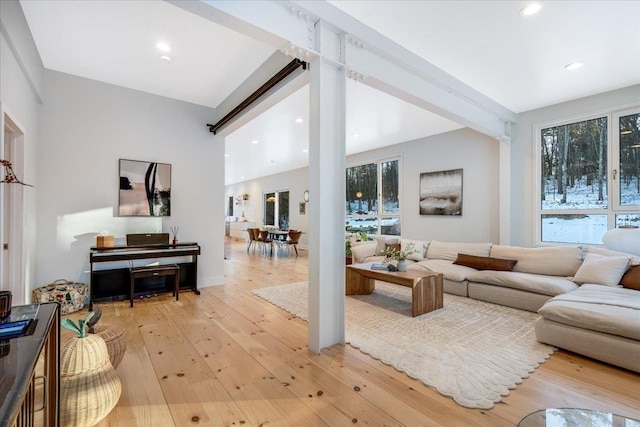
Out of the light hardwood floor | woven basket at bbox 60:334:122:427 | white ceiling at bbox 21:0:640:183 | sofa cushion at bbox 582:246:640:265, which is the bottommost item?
the light hardwood floor

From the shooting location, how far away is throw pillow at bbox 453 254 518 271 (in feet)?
14.1

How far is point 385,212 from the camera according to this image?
7.55 meters

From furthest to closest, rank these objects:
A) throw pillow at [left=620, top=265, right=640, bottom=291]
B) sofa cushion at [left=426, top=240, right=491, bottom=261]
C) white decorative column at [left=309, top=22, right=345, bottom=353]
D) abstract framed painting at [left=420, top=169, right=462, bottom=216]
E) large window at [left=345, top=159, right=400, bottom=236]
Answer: large window at [left=345, top=159, right=400, bottom=236]
abstract framed painting at [left=420, top=169, right=462, bottom=216]
sofa cushion at [left=426, top=240, right=491, bottom=261]
throw pillow at [left=620, top=265, right=640, bottom=291]
white decorative column at [left=309, top=22, right=345, bottom=353]

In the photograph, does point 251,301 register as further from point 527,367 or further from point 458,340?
point 527,367

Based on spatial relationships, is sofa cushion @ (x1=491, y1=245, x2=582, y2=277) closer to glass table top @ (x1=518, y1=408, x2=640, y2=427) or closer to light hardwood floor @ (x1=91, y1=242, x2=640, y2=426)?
light hardwood floor @ (x1=91, y1=242, x2=640, y2=426)

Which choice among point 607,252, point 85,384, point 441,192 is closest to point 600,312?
point 607,252

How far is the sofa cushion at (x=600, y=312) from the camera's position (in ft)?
7.66

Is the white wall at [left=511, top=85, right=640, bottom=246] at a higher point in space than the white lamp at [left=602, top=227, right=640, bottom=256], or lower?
higher

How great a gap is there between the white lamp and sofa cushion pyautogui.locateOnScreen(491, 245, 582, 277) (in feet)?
1.21

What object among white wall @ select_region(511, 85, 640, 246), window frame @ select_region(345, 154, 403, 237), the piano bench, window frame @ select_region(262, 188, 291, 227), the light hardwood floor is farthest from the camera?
window frame @ select_region(262, 188, 291, 227)

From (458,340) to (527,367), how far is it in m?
0.57

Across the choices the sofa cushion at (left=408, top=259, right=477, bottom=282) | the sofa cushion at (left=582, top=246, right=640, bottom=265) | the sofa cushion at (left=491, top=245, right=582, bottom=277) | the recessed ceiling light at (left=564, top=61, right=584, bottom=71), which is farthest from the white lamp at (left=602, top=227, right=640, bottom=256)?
the recessed ceiling light at (left=564, top=61, right=584, bottom=71)

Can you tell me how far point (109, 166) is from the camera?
4.18 meters

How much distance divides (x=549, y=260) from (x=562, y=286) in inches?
28.1
